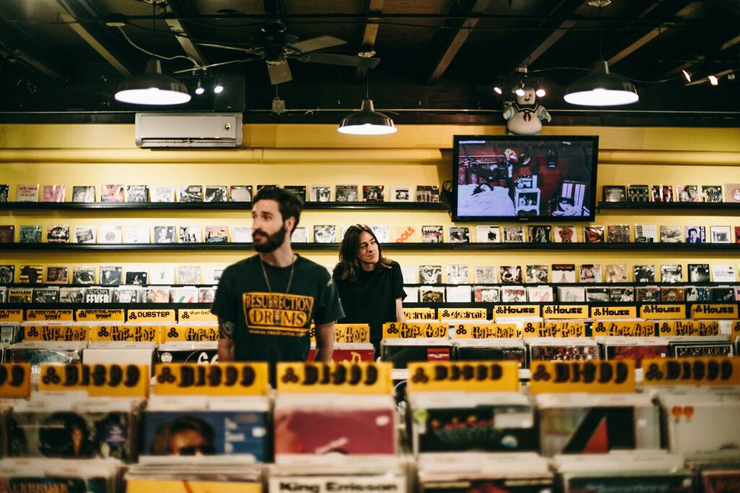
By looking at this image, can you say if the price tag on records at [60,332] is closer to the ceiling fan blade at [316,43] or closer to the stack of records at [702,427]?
the ceiling fan blade at [316,43]

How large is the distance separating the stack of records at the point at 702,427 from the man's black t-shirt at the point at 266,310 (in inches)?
56.0

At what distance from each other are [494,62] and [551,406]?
5.31m

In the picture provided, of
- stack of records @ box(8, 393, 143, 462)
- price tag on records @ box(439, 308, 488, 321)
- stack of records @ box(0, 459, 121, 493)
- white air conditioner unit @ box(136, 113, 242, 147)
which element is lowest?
stack of records @ box(0, 459, 121, 493)

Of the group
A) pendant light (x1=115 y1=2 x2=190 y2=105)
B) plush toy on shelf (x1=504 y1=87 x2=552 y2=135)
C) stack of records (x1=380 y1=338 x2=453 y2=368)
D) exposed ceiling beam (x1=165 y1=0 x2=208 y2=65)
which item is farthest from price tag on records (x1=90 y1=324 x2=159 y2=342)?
plush toy on shelf (x1=504 y1=87 x2=552 y2=135)

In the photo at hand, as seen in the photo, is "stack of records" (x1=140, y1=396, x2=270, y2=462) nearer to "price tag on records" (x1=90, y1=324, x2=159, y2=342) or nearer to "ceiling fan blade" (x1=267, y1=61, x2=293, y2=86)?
"price tag on records" (x1=90, y1=324, x2=159, y2=342)

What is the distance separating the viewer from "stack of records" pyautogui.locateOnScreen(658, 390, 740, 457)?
1.48 m

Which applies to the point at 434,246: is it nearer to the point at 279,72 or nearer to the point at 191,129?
the point at 279,72

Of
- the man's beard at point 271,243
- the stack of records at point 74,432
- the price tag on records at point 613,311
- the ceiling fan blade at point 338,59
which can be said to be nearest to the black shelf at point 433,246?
the price tag on records at point 613,311

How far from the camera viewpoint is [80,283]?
608 cm

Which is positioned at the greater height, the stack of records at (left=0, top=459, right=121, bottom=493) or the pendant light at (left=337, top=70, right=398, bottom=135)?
the pendant light at (left=337, top=70, right=398, bottom=135)

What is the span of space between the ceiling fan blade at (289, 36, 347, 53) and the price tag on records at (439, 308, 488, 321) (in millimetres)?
2878

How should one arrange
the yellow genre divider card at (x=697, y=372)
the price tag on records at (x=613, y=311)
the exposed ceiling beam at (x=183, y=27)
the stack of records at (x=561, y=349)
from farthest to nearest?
1. the price tag on records at (x=613, y=311)
2. the exposed ceiling beam at (x=183, y=27)
3. the stack of records at (x=561, y=349)
4. the yellow genre divider card at (x=697, y=372)

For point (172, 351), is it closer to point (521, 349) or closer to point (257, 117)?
point (521, 349)

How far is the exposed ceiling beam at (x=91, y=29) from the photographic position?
438 centimetres
